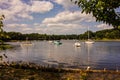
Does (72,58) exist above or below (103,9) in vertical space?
below

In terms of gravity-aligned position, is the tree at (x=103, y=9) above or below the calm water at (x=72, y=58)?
above

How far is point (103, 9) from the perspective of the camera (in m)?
11.9

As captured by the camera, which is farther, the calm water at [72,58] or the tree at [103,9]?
the calm water at [72,58]

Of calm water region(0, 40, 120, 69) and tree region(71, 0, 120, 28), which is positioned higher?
tree region(71, 0, 120, 28)

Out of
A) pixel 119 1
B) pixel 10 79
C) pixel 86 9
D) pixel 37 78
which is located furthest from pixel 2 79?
pixel 119 1

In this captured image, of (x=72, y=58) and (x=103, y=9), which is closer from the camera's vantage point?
(x=103, y=9)

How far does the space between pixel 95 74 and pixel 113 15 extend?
71.2 ft

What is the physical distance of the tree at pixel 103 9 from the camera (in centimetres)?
1184

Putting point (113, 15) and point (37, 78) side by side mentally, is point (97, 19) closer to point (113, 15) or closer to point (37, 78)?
point (113, 15)

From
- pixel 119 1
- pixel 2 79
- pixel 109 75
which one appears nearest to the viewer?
pixel 119 1

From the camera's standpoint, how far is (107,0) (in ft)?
39.1

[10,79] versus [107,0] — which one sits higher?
→ [107,0]

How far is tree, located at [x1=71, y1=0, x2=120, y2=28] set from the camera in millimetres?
11844

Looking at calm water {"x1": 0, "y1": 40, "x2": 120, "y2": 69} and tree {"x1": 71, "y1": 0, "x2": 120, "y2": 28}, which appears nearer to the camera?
tree {"x1": 71, "y1": 0, "x2": 120, "y2": 28}
